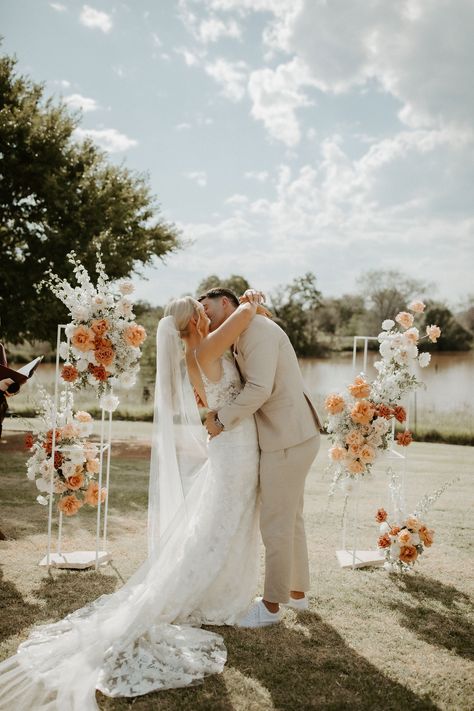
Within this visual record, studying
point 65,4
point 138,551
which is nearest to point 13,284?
point 65,4

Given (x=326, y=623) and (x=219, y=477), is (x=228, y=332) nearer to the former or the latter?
(x=219, y=477)

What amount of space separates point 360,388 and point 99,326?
2202 mm

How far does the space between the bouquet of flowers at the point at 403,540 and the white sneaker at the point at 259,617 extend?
1.36 meters

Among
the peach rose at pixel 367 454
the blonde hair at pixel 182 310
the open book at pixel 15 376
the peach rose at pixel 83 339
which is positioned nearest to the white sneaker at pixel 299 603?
the peach rose at pixel 367 454

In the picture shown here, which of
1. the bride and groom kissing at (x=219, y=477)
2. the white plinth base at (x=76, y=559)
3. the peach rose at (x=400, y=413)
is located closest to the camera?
the bride and groom kissing at (x=219, y=477)

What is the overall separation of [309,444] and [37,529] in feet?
12.1

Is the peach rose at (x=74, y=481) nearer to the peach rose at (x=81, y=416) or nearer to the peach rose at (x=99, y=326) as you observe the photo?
the peach rose at (x=81, y=416)

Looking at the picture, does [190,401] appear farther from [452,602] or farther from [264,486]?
[452,602]

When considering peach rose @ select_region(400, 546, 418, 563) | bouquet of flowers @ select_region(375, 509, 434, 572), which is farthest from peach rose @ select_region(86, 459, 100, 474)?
peach rose @ select_region(400, 546, 418, 563)

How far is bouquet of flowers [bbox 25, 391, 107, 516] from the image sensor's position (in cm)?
528

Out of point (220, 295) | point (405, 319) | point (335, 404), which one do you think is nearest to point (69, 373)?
point (220, 295)

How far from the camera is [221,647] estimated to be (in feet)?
12.0

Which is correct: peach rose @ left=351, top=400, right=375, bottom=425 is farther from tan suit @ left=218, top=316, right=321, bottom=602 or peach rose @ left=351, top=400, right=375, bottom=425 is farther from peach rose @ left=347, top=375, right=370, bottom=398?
tan suit @ left=218, top=316, right=321, bottom=602

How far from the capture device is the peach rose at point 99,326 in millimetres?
4715
